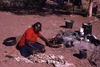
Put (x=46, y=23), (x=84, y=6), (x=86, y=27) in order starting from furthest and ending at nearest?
(x=84, y=6), (x=46, y=23), (x=86, y=27)

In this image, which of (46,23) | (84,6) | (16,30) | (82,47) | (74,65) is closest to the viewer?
(74,65)

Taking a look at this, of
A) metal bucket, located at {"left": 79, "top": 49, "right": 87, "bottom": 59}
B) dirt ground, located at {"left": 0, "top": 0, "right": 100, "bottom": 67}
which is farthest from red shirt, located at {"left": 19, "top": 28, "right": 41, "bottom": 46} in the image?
metal bucket, located at {"left": 79, "top": 49, "right": 87, "bottom": 59}

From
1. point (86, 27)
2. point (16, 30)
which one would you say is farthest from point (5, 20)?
point (86, 27)

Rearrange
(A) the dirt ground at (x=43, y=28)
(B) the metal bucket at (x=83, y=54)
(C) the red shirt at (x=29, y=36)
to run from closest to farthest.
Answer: (A) the dirt ground at (x=43, y=28), (B) the metal bucket at (x=83, y=54), (C) the red shirt at (x=29, y=36)

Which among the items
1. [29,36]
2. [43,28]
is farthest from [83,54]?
[43,28]

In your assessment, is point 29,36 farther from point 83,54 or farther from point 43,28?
point 43,28

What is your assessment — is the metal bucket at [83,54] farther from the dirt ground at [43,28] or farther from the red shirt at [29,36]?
the red shirt at [29,36]

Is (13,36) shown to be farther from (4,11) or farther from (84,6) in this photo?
(84,6)

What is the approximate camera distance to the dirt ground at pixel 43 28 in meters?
10.0

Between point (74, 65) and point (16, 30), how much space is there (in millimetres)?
3977

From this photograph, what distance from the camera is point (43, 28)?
13.4m

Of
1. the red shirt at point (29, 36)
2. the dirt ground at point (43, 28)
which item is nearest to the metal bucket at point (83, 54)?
the dirt ground at point (43, 28)

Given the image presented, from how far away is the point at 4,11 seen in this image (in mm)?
16031

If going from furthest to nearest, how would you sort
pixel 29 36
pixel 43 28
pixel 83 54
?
1. pixel 43 28
2. pixel 29 36
3. pixel 83 54
